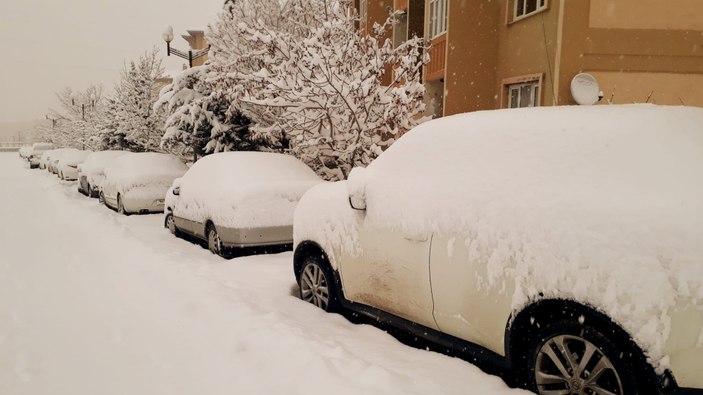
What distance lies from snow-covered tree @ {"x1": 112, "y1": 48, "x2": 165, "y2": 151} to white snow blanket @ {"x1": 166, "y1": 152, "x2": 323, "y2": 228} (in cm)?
1736

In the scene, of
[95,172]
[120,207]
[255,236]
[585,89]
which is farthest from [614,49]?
[95,172]

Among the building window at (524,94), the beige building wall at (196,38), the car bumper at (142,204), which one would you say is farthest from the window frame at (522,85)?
the beige building wall at (196,38)

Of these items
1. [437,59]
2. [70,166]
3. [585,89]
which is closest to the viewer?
[585,89]

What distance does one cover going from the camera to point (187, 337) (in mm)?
4031

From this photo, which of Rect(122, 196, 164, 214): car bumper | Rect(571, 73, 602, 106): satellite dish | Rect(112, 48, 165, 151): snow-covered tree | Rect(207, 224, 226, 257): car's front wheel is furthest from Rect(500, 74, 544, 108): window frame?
Rect(112, 48, 165, 151): snow-covered tree

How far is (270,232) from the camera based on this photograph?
6770 millimetres

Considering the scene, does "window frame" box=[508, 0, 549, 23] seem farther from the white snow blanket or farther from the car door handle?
the car door handle

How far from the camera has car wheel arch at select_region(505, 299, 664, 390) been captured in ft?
7.53

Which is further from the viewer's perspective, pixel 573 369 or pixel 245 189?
pixel 245 189

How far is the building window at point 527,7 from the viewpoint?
35.3 feet

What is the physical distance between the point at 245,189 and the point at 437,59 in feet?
31.8

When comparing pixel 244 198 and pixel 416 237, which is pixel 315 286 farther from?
pixel 244 198

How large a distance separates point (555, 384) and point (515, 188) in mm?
1144

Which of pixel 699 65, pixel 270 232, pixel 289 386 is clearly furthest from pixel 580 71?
pixel 289 386
